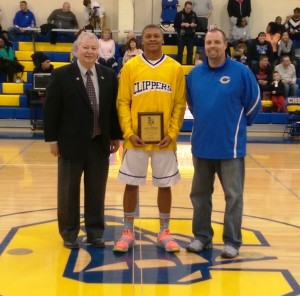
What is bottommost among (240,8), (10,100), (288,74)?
(10,100)

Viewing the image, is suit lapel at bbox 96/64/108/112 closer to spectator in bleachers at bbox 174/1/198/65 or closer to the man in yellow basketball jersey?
the man in yellow basketball jersey

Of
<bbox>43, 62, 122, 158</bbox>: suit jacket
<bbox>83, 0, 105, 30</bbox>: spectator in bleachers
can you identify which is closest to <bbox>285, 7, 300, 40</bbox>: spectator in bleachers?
<bbox>83, 0, 105, 30</bbox>: spectator in bleachers

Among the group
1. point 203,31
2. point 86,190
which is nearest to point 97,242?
point 86,190

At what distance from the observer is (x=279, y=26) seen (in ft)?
54.2

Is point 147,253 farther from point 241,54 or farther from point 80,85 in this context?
point 241,54

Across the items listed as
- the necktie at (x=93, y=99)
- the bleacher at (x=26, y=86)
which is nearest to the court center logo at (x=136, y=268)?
the necktie at (x=93, y=99)

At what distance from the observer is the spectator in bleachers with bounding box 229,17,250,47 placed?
16.8m

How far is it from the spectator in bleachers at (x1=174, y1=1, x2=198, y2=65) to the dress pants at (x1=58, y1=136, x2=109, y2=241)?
1122 centimetres

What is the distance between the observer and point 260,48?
615 inches

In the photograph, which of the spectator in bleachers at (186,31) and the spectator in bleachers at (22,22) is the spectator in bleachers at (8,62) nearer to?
the spectator in bleachers at (22,22)

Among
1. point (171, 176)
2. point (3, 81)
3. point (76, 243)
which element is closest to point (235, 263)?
point (171, 176)

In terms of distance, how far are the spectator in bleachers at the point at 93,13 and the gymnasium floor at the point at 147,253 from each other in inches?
387

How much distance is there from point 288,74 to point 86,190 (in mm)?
10790

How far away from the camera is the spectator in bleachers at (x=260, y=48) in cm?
1557
